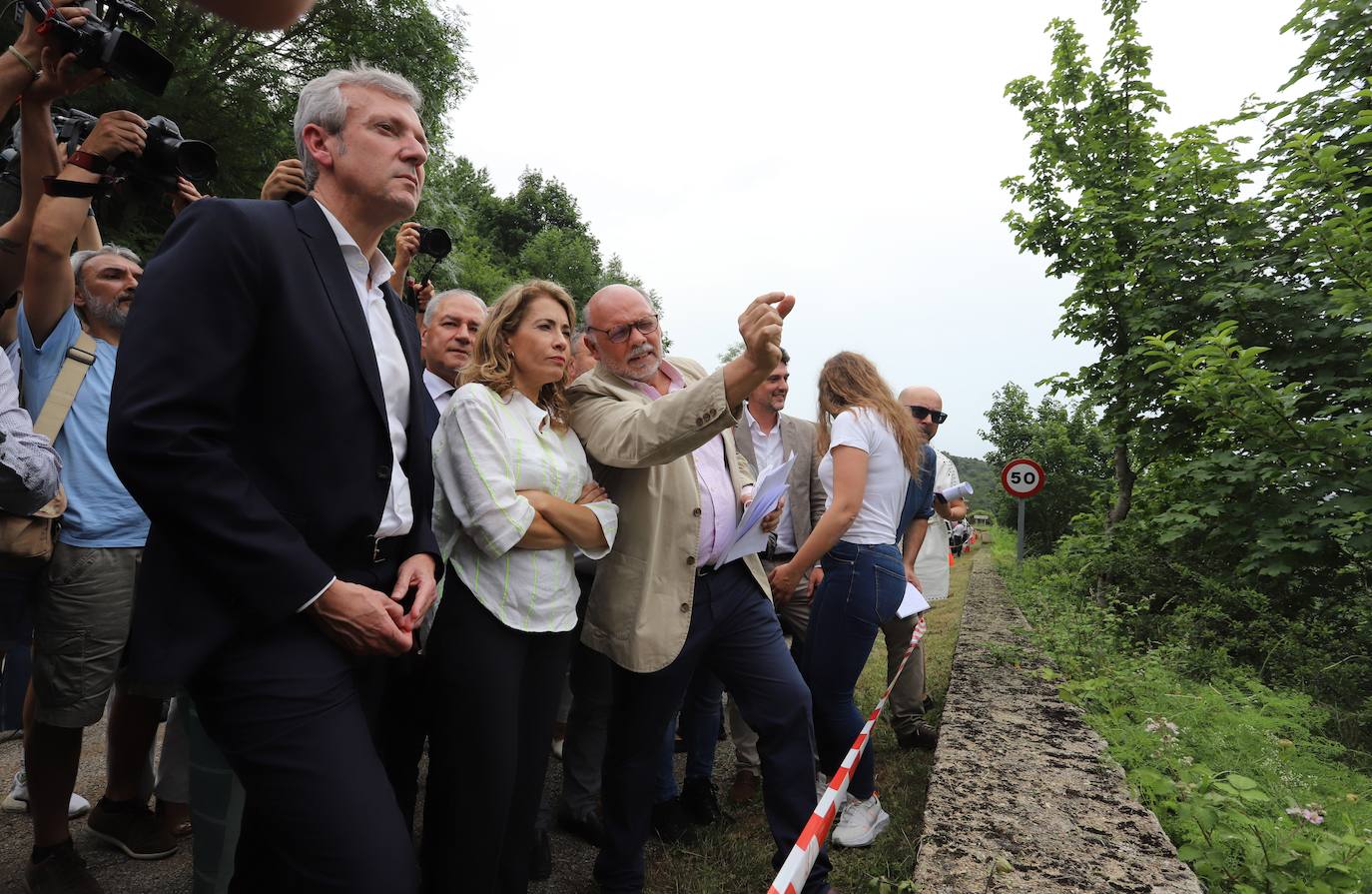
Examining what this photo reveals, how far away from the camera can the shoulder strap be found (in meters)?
2.77

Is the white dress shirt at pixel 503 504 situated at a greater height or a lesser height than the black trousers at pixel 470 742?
greater

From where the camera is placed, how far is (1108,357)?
944 centimetres

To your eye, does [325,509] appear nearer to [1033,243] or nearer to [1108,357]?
[1108,357]

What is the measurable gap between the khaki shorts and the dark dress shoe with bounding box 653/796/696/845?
7.07ft

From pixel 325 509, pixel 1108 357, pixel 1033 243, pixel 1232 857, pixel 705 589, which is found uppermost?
pixel 1033 243

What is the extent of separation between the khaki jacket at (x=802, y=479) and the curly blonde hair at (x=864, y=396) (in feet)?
1.71

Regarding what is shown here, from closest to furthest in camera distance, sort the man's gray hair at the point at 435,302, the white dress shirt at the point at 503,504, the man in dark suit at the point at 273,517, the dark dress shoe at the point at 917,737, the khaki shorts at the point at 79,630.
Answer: the man in dark suit at the point at 273,517
the white dress shirt at the point at 503,504
the khaki shorts at the point at 79,630
the man's gray hair at the point at 435,302
the dark dress shoe at the point at 917,737

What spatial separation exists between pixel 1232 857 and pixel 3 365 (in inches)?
159

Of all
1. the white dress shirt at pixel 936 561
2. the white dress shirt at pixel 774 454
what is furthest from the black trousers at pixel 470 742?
the white dress shirt at pixel 936 561

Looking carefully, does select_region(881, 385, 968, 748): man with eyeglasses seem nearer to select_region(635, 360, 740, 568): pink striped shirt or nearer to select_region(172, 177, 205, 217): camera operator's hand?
select_region(635, 360, 740, 568): pink striped shirt

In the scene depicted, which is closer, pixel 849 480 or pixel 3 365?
pixel 3 365

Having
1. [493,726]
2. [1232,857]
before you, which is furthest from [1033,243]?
[493,726]

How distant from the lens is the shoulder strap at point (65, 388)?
277 cm

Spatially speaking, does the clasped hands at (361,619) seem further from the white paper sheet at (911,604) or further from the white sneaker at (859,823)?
the white paper sheet at (911,604)
